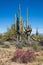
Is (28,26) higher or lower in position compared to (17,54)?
higher

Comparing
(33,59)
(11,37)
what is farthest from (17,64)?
(11,37)

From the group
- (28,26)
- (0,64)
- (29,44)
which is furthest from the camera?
(28,26)

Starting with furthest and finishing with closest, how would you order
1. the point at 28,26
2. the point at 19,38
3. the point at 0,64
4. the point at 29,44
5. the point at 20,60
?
1. the point at 19,38
2. the point at 28,26
3. the point at 29,44
4. the point at 20,60
5. the point at 0,64

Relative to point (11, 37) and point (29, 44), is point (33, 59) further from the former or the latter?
point (11, 37)

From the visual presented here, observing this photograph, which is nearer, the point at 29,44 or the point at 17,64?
the point at 17,64

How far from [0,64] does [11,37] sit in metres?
22.8

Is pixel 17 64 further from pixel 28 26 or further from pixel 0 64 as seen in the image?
pixel 28 26

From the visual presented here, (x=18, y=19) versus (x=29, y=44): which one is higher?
(x=18, y=19)

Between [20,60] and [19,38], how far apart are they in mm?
16195

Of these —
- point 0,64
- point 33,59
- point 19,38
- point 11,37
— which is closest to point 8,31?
point 11,37

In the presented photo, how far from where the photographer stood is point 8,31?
3578cm

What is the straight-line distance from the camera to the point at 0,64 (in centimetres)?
1182

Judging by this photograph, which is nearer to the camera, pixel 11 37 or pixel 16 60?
pixel 16 60

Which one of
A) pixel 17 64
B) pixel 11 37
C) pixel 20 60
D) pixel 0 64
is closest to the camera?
pixel 0 64
